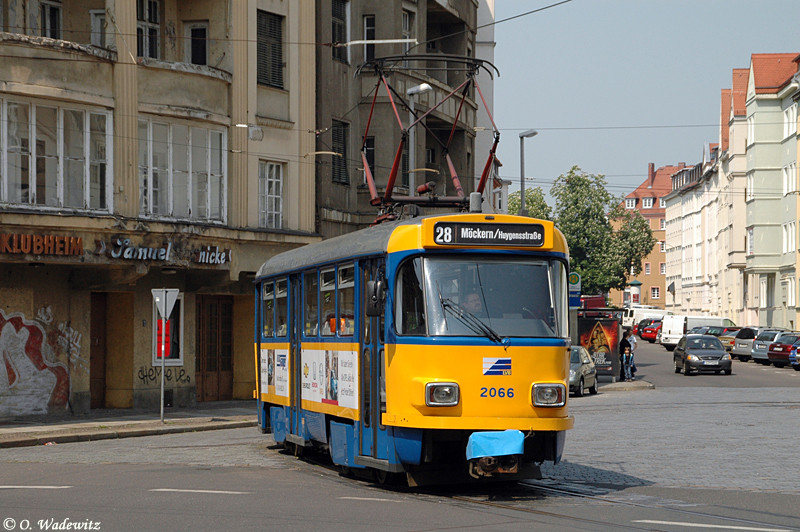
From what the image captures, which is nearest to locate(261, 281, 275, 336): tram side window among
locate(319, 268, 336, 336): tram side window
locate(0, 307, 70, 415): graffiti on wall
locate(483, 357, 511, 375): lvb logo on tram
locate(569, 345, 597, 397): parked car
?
locate(319, 268, 336, 336): tram side window

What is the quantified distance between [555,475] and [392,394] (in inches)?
131

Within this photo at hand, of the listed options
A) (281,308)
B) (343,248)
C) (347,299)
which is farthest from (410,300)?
(281,308)

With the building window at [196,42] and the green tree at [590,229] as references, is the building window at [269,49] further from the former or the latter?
the green tree at [590,229]

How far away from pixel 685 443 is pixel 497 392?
27.8 feet

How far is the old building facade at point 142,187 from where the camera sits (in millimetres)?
26125

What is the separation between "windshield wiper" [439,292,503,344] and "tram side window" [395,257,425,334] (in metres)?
0.27

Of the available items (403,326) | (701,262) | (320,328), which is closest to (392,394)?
(403,326)

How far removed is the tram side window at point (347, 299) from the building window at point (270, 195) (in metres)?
16.3

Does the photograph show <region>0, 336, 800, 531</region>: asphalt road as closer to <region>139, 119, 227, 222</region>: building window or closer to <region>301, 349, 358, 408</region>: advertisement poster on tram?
<region>301, 349, 358, 408</region>: advertisement poster on tram

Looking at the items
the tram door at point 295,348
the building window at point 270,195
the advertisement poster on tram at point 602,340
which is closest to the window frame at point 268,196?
the building window at point 270,195

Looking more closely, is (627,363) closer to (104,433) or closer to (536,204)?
(104,433)

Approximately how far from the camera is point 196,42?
30.6 metres

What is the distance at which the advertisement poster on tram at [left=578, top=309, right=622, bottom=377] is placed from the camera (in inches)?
1745

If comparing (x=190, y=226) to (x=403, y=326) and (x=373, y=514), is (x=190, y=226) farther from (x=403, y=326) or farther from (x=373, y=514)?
(x=373, y=514)
